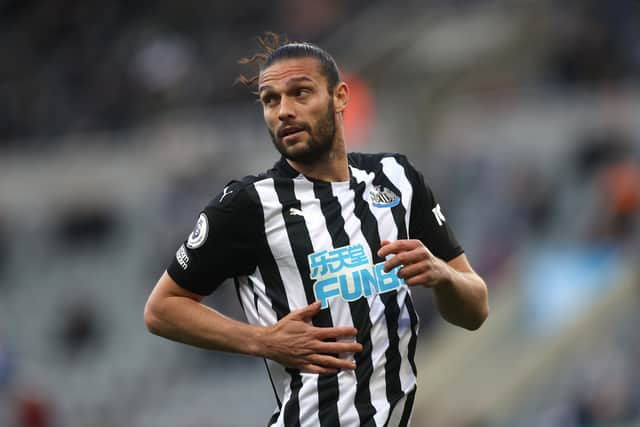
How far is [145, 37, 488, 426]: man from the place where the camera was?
4191 mm

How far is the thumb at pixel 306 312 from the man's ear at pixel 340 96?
798 millimetres

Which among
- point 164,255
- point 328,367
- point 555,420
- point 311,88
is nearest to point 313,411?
point 328,367

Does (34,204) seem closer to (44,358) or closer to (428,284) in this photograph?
(44,358)

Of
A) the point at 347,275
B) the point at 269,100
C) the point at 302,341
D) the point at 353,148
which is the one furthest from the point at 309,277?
the point at 353,148

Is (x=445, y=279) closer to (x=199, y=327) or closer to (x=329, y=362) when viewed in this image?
(x=329, y=362)

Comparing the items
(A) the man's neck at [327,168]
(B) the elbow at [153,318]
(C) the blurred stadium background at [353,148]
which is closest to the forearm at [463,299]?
(A) the man's neck at [327,168]

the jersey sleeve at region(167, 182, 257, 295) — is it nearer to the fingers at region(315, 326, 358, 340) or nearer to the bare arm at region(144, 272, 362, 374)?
the bare arm at region(144, 272, 362, 374)

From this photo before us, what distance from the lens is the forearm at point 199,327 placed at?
4188 millimetres

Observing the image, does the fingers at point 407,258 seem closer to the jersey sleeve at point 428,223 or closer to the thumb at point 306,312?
the thumb at point 306,312

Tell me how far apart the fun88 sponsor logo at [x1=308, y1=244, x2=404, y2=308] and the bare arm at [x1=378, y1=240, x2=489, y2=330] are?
0.43 feet

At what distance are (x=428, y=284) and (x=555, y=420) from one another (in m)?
7.47

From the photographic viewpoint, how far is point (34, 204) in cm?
2020

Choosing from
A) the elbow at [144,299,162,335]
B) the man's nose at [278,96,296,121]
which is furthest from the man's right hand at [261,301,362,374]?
the man's nose at [278,96,296,121]

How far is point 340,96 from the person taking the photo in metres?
4.54
